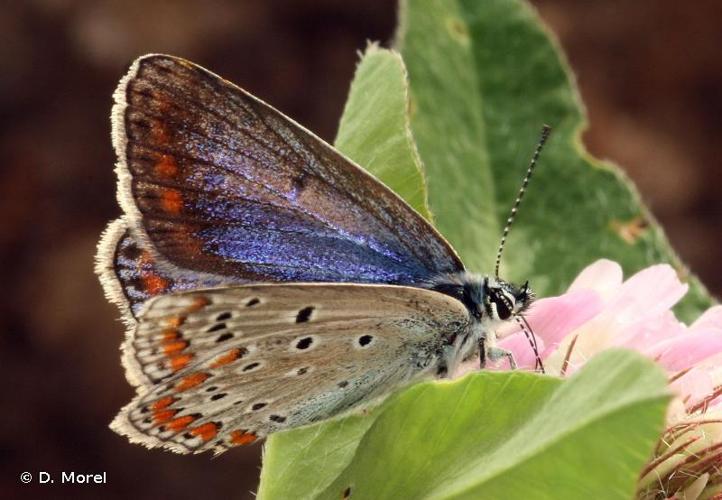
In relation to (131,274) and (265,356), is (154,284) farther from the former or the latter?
(265,356)

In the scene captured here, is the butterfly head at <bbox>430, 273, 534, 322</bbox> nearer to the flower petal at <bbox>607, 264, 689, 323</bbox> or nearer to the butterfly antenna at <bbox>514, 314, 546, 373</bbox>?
the butterfly antenna at <bbox>514, 314, 546, 373</bbox>

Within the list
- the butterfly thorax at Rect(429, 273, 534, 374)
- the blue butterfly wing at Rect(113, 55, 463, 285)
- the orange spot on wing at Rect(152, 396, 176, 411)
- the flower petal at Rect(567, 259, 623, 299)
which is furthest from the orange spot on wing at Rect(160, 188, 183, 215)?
the flower petal at Rect(567, 259, 623, 299)

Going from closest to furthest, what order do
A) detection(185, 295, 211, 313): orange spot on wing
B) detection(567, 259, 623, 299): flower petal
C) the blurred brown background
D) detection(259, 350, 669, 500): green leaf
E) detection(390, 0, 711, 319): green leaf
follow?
detection(259, 350, 669, 500): green leaf, detection(185, 295, 211, 313): orange spot on wing, detection(567, 259, 623, 299): flower petal, detection(390, 0, 711, 319): green leaf, the blurred brown background

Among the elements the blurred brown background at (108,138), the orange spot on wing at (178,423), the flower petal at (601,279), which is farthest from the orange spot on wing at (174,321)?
the blurred brown background at (108,138)

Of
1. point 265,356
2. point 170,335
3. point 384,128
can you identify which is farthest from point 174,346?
point 384,128

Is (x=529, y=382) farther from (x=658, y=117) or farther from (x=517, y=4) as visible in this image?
(x=658, y=117)

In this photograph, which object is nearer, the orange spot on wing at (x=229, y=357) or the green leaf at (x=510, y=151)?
the orange spot on wing at (x=229, y=357)

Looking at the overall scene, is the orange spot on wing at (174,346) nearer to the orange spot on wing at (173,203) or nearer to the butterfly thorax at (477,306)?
the orange spot on wing at (173,203)
